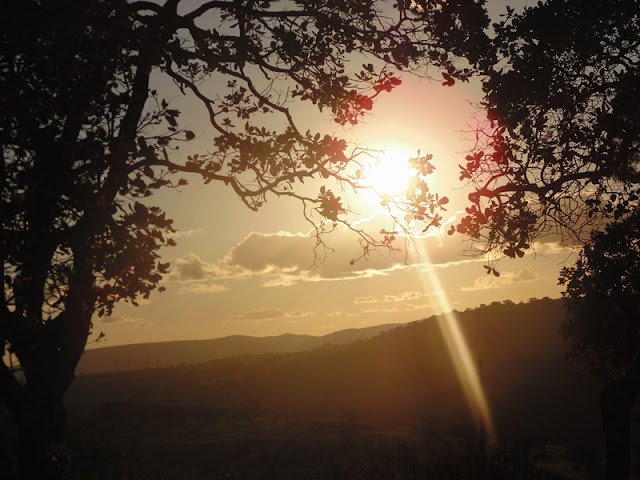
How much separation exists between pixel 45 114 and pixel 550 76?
317 inches

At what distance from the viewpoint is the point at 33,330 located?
25.6ft

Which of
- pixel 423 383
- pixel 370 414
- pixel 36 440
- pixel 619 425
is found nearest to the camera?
pixel 36 440

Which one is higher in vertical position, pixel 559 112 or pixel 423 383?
pixel 559 112

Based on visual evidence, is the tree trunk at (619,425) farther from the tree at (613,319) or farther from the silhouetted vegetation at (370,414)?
the silhouetted vegetation at (370,414)

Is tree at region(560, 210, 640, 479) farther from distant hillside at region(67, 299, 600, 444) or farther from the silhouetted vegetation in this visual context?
distant hillside at region(67, 299, 600, 444)

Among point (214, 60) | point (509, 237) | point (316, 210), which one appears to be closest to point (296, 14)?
point (214, 60)

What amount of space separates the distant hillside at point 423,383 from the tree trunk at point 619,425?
3209 cm

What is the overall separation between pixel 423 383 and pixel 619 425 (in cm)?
5457

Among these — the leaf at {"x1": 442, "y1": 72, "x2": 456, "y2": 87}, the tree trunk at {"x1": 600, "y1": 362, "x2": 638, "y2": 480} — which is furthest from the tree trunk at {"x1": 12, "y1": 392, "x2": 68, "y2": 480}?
the tree trunk at {"x1": 600, "y1": 362, "x2": 638, "y2": 480}

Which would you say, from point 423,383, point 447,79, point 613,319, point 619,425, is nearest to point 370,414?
point 423,383

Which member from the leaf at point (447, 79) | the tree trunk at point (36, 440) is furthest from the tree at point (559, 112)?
the tree trunk at point (36, 440)

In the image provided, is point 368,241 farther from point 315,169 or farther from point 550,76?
point 550,76

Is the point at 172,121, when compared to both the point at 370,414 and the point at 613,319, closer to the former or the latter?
the point at 613,319

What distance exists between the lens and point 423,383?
217ft
